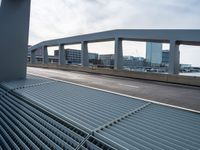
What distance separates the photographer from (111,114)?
3.99 meters

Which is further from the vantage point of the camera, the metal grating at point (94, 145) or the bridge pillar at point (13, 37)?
the bridge pillar at point (13, 37)

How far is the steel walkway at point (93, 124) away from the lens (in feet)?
9.60

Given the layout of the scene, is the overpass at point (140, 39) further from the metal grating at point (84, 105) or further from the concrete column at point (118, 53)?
the metal grating at point (84, 105)

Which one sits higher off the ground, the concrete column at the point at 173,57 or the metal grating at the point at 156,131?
the concrete column at the point at 173,57

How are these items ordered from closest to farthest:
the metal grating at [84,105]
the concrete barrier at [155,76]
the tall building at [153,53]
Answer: the metal grating at [84,105] → the concrete barrier at [155,76] → the tall building at [153,53]

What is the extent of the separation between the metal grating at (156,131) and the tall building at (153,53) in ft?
202

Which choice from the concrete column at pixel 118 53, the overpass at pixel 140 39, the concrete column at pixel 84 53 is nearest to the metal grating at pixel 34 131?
the overpass at pixel 140 39

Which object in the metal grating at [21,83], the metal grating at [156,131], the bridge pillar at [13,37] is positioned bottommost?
the metal grating at [156,131]

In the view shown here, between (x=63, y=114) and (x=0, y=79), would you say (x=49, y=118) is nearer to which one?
(x=63, y=114)

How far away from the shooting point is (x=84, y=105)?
4.64 m

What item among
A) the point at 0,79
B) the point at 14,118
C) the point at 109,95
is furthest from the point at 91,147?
the point at 0,79

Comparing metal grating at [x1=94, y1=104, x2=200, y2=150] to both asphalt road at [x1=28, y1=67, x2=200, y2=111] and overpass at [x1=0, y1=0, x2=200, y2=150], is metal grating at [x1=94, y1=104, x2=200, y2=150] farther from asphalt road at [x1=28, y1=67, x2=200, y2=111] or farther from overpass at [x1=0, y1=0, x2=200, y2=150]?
asphalt road at [x1=28, y1=67, x2=200, y2=111]

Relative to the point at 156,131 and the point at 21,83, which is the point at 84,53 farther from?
the point at 156,131

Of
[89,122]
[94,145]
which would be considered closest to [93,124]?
[89,122]
